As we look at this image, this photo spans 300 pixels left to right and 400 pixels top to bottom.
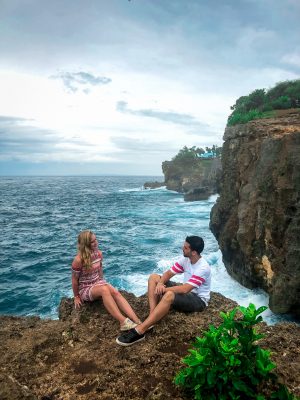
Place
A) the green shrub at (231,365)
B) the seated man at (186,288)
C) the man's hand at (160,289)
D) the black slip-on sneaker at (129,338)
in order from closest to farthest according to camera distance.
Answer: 1. the green shrub at (231,365)
2. the black slip-on sneaker at (129,338)
3. the seated man at (186,288)
4. the man's hand at (160,289)

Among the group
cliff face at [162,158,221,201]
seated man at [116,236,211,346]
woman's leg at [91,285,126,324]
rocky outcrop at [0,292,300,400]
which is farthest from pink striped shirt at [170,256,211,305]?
cliff face at [162,158,221,201]

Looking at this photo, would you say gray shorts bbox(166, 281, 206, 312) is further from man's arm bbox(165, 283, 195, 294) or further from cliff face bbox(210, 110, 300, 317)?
cliff face bbox(210, 110, 300, 317)

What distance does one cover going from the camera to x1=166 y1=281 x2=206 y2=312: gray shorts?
23.1ft

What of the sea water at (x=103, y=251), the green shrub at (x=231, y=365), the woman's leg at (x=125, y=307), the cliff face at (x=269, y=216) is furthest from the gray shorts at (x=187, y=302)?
the sea water at (x=103, y=251)

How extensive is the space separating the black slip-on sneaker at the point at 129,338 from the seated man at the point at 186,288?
30 centimetres

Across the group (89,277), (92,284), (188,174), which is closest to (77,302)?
(92,284)

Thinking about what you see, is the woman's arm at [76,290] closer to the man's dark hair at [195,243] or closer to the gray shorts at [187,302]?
the gray shorts at [187,302]

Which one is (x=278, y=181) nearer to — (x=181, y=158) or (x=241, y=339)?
(x=241, y=339)

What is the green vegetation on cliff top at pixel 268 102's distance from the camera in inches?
995

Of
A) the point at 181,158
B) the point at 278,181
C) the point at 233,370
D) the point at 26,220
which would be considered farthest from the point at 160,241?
the point at 181,158

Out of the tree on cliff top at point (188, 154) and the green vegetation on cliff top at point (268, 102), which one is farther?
the tree on cliff top at point (188, 154)

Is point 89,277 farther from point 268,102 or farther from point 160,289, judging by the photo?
point 268,102

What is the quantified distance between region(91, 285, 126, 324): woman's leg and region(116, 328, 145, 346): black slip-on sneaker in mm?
395

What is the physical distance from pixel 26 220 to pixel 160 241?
21.5 meters
